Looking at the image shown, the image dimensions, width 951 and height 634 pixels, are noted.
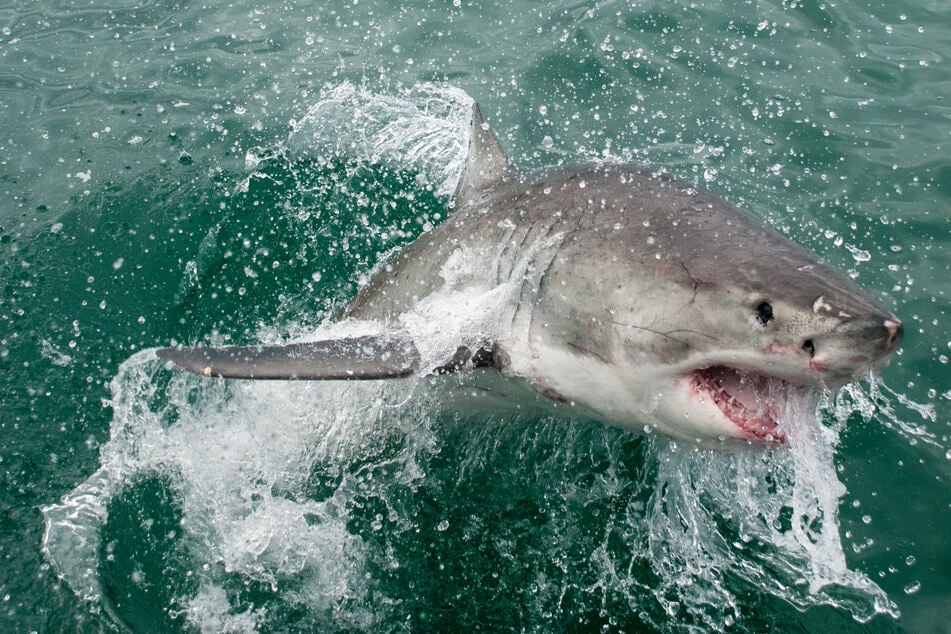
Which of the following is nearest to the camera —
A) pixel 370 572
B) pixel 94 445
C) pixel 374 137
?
pixel 370 572

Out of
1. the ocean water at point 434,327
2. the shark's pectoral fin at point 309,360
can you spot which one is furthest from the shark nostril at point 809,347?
the shark's pectoral fin at point 309,360

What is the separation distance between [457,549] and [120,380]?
2141 millimetres

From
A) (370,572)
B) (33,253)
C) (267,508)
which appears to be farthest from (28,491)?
(33,253)

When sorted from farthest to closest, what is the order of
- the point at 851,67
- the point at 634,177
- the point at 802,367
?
the point at 851,67
the point at 634,177
the point at 802,367

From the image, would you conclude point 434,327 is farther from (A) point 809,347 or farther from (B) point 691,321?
(A) point 809,347

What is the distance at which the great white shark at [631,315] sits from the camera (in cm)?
243

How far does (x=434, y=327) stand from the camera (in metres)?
3.40

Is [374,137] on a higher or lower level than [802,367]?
lower

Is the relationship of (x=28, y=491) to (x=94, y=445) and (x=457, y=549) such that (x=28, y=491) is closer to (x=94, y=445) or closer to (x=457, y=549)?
(x=94, y=445)

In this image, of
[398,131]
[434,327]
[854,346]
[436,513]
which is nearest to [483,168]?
[434,327]

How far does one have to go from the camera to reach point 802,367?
2.38 meters

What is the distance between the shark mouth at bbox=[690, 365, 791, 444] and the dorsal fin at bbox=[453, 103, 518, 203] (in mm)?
1709

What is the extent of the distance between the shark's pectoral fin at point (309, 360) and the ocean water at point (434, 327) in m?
0.19

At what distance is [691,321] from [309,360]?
4.96 feet
